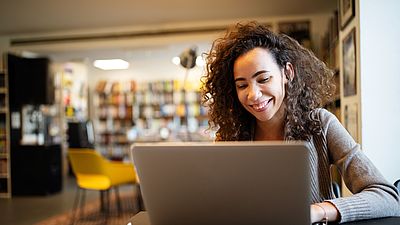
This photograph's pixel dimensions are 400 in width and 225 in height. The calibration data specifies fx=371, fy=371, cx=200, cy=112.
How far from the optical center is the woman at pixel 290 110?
1.00 meters

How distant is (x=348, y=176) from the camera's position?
1.10 meters

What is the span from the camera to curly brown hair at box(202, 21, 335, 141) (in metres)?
1.23

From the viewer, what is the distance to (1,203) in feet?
16.2

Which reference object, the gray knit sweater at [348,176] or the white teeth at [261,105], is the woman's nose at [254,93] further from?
the gray knit sweater at [348,176]

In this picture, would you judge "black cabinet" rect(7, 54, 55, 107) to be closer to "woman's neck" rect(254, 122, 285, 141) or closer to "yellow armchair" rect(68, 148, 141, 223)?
"yellow armchair" rect(68, 148, 141, 223)

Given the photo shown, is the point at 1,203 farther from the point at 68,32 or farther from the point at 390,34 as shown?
the point at 390,34

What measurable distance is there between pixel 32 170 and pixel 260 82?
512 centimetres

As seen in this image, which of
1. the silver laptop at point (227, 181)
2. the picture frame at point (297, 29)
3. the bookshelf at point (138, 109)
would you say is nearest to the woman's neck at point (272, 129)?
the silver laptop at point (227, 181)

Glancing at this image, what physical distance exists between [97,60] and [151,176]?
7253mm

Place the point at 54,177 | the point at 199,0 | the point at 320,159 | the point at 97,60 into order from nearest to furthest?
the point at 320,159 → the point at 199,0 → the point at 54,177 → the point at 97,60

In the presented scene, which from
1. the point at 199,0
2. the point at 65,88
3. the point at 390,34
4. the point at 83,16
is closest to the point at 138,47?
the point at 83,16

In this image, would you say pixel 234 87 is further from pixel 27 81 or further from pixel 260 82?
pixel 27 81

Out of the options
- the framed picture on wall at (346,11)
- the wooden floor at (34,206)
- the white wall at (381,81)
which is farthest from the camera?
the wooden floor at (34,206)

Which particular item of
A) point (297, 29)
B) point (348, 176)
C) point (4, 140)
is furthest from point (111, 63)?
point (348, 176)
